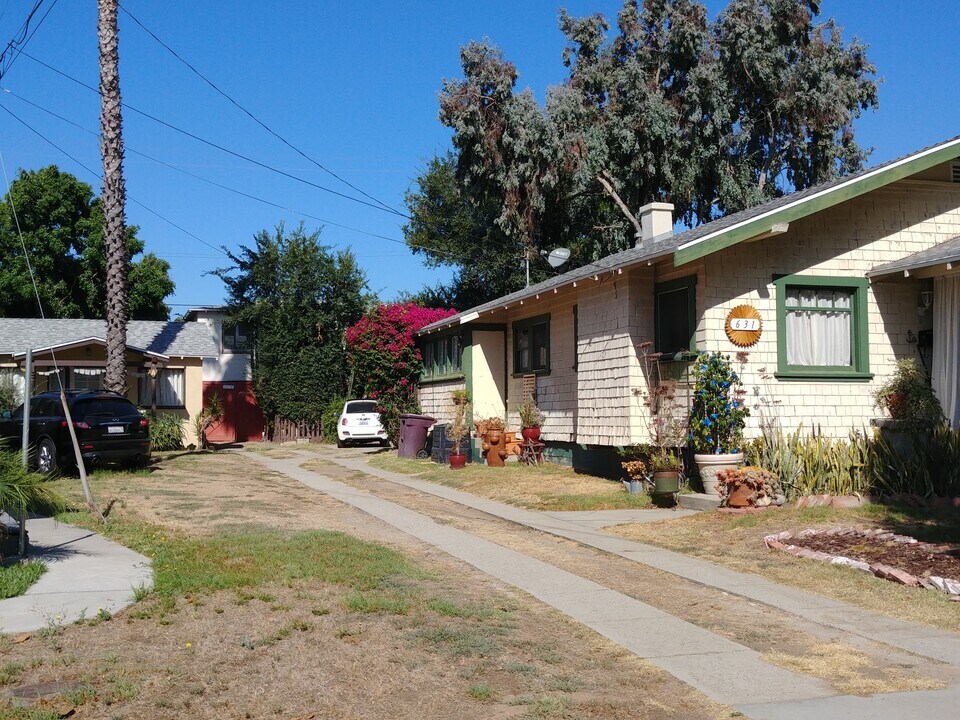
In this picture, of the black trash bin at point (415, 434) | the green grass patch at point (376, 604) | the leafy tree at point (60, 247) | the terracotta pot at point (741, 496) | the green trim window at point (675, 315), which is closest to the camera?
the green grass patch at point (376, 604)

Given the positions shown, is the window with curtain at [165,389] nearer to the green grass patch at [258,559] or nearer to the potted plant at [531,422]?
the potted plant at [531,422]

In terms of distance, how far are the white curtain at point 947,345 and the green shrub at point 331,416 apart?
69.7 feet

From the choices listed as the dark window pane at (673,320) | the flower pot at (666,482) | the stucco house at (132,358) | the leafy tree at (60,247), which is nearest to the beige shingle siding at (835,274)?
the dark window pane at (673,320)

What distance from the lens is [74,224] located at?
4372cm

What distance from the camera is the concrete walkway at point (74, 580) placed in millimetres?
7102

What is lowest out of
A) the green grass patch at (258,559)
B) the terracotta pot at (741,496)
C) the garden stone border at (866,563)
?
the garden stone border at (866,563)

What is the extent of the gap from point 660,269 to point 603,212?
1993 cm

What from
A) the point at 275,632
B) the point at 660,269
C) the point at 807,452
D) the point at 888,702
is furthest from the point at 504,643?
A: the point at 660,269

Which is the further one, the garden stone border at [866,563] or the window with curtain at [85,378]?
the window with curtain at [85,378]

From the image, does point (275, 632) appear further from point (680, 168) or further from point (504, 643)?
point (680, 168)

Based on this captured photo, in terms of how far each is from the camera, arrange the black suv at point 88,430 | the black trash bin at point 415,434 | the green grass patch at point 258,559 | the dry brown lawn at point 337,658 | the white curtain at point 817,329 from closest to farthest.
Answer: the dry brown lawn at point 337,658, the green grass patch at point 258,559, the white curtain at point 817,329, the black suv at point 88,430, the black trash bin at point 415,434

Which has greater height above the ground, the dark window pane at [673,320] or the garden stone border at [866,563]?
the dark window pane at [673,320]

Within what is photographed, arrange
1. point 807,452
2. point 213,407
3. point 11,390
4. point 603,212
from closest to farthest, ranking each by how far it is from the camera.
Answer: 1. point 807,452
2. point 11,390
3. point 213,407
4. point 603,212

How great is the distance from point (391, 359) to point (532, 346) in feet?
25.6
